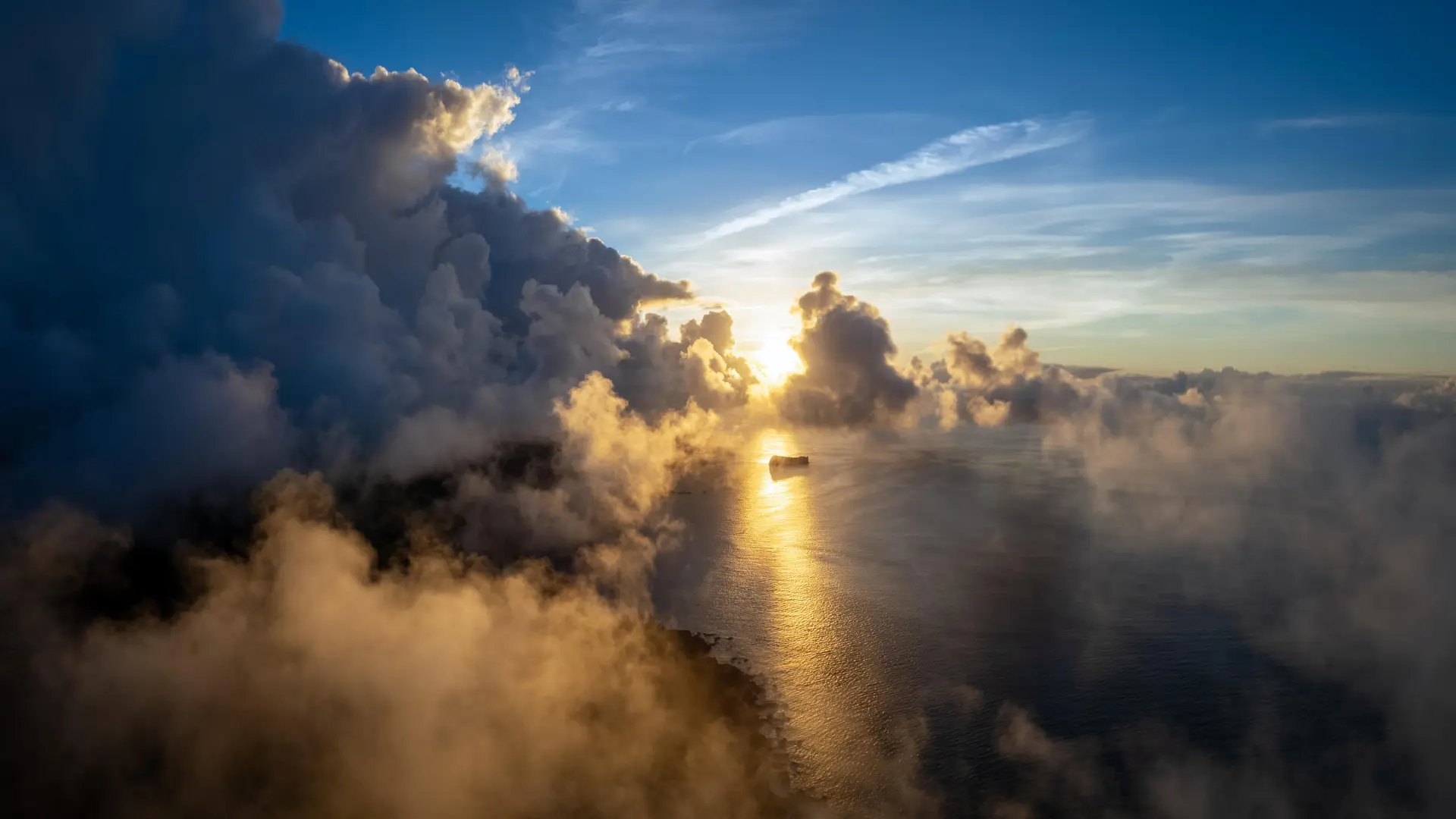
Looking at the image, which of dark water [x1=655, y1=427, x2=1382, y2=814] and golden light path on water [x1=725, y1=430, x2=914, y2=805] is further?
dark water [x1=655, y1=427, x2=1382, y2=814]

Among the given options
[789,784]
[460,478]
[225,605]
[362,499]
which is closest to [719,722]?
[789,784]

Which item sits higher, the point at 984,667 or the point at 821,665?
the point at 821,665

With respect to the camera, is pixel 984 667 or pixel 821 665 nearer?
pixel 984 667

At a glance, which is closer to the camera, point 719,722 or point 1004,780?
point 1004,780

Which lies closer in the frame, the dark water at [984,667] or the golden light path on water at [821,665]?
the golden light path on water at [821,665]

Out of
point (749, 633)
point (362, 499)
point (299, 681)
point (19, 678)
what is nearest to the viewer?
point (299, 681)

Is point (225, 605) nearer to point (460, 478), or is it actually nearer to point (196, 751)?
point (196, 751)

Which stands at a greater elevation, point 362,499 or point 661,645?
point 362,499

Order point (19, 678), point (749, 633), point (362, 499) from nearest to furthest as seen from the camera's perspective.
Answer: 1. point (19, 678)
2. point (749, 633)
3. point (362, 499)
